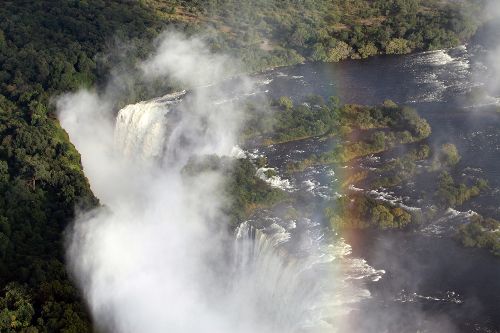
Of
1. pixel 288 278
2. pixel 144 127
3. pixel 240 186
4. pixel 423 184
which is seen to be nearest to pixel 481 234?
pixel 423 184

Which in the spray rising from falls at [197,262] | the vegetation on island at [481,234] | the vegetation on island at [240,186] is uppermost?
the vegetation on island at [481,234]

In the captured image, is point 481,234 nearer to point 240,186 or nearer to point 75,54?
point 240,186

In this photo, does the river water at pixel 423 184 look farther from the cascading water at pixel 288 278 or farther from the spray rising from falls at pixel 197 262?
the spray rising from falls at pixel 197 262

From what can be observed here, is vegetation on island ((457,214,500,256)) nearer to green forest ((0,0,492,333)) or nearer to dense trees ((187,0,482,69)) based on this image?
green forest ((0,0,492,333))

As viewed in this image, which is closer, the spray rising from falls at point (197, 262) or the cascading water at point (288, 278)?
the cascading water at point (288, 278)

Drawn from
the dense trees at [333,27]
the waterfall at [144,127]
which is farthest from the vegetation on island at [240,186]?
the dense trees at [333,27]

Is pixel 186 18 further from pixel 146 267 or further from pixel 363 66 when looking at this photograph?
pixel 146 267

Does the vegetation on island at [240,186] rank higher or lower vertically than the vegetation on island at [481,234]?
lower

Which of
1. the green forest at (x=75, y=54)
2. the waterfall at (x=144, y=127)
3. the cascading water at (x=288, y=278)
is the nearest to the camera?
the cascading water at (x=288, y=278)
